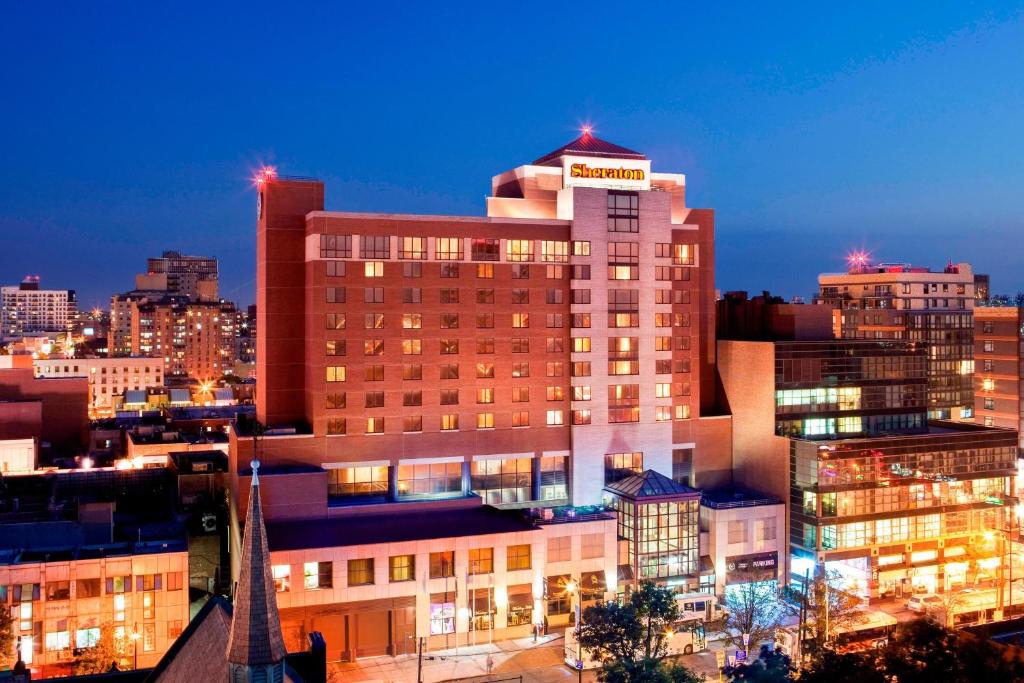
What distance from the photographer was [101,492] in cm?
11375

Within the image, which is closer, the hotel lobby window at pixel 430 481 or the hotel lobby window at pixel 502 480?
the hotel lobby window at pixel 430 481

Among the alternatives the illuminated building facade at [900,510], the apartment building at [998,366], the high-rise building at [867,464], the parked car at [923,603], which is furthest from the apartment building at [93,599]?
the apartment building at [998,366]

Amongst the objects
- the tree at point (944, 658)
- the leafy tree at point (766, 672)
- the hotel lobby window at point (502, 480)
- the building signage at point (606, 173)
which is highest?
the building signage at point (606, 173)

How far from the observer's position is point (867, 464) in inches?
3816

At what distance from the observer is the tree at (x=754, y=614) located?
76125 mm

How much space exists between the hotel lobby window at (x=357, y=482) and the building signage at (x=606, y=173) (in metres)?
36.7

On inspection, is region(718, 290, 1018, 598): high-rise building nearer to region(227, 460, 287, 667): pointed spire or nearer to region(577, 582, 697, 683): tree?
region(577, 582, 697, 683): tree

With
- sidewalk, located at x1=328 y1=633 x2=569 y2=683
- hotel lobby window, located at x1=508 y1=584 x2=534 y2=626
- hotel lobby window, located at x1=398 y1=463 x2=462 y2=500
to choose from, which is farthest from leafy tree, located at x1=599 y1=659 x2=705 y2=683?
hotel lobby window, located at x1=398 y1=463 x2=462 y2=500

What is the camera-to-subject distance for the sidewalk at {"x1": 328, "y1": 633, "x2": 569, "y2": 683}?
75438 millimetres

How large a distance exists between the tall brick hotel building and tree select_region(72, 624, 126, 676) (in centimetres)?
1541

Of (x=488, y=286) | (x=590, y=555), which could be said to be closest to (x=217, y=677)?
(x=590, y=555)

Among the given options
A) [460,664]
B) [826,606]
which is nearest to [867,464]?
[826,606]

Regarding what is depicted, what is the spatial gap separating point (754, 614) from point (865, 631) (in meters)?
8.68

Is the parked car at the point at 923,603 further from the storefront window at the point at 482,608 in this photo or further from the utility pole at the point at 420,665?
the utility pole at the point at 420,665
